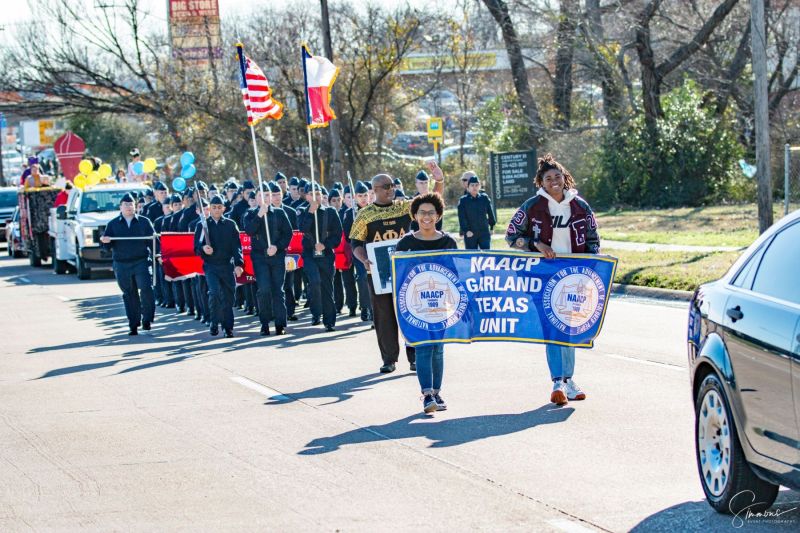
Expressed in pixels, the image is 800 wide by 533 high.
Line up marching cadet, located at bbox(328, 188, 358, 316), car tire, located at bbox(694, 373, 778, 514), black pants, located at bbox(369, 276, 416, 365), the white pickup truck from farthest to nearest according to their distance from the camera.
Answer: the white pickup truck
marching cadet, located at bbox(328, 188, 358, 316)
black pants, located at bbox(369, 276, 416, 365)
car tire, located at bbox(694, 373, 778, 514)

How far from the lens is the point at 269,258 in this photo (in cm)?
1698

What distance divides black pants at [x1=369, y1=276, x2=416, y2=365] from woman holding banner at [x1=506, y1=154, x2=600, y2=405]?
2.05 metres

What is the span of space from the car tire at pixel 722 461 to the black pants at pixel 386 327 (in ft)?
17.8

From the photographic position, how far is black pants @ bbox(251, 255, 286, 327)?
16.8 m

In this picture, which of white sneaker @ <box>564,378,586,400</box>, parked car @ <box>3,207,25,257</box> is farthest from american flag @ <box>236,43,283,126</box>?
parked car @ <box>3,207,25,257</box>

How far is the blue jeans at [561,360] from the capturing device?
33.9ft

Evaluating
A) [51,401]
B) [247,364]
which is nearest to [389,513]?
[51,401]

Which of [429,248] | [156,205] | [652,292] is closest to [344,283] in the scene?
[652,292]

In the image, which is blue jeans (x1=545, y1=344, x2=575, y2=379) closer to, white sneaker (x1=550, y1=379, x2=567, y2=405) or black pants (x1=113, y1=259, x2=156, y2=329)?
white sneaker (x1=550, y1=379, x2=567, y2=405)

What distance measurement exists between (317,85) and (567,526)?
46.2 ft

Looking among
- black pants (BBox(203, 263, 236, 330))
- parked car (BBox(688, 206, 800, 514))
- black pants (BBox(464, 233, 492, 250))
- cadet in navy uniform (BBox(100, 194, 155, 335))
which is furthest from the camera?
black pants (BBox(464, 233, 492, 250))

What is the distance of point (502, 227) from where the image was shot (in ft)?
108

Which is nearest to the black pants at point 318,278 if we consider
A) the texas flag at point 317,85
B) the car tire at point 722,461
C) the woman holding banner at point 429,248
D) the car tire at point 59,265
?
the texas flag at point 317,85

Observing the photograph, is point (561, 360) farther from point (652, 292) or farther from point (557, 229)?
point (652, 292)
